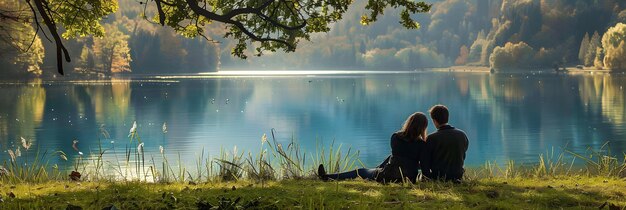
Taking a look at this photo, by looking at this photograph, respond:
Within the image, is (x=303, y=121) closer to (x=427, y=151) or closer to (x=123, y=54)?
(x=427, y=151)

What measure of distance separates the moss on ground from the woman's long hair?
2.97 feet

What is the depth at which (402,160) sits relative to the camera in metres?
11.2

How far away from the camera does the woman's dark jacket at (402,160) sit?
36.7ft

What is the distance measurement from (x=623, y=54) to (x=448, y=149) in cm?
11689

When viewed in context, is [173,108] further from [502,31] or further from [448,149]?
[502,31]

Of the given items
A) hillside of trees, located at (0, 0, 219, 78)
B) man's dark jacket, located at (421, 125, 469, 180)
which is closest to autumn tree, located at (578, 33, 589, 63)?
hillside of trees, located at (0, 0, 219, 78)

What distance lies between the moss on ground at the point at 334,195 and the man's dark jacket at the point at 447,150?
1.11 ft

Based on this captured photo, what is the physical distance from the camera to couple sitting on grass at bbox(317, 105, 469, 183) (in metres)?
11.1

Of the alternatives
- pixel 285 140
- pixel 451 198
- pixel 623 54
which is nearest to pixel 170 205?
pixel 451 198

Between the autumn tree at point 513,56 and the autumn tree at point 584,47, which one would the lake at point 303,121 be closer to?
the autumn tree at point 584,47

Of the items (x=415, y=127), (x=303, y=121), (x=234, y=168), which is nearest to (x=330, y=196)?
(x=415, y=127)

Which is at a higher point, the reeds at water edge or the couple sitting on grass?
the couple sitting on grass

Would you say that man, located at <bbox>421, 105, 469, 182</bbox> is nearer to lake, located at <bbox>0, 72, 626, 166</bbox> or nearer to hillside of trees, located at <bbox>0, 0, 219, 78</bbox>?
lake, located at <bbox>0, 72, 626, 166</bbox>

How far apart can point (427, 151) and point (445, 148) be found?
1.09 ft
